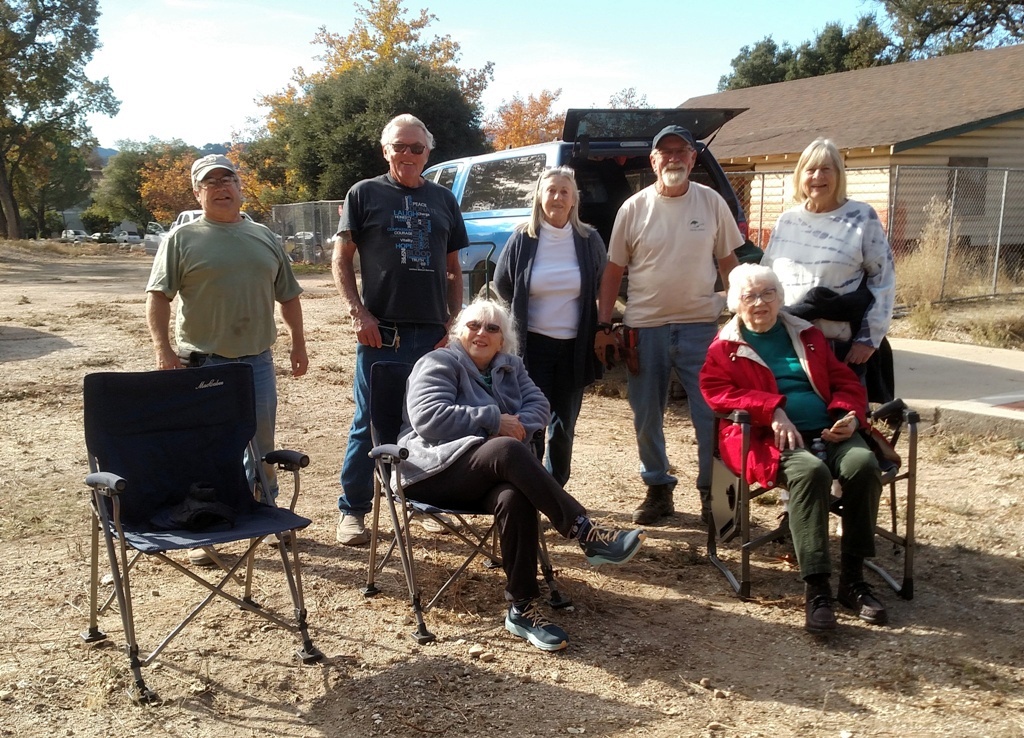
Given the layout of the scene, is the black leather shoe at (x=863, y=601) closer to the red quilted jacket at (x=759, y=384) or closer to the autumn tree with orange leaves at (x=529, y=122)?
the red quilted jacket at (x=759, y=384)

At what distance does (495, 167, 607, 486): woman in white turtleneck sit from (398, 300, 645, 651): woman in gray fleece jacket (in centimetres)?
47

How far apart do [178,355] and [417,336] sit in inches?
43.5

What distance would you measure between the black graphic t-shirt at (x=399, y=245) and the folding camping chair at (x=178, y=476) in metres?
0.85

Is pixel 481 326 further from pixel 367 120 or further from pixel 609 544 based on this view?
pixel 367 120

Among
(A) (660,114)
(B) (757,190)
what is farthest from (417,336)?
(B) (757,190)

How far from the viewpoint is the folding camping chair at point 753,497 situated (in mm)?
3709

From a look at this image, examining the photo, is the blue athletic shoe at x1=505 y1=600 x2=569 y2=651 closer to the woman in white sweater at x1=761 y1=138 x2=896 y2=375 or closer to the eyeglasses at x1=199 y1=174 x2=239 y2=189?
the woman in white sweater at x1=761 y1=138 x2=896 y2=375

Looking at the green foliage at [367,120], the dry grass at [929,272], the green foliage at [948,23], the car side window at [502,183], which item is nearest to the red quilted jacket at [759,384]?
the car side window at [502,183]

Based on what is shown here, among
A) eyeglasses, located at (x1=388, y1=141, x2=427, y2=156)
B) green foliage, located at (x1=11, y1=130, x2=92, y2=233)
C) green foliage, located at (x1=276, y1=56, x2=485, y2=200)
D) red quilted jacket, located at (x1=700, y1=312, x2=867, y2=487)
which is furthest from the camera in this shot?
green foliage, located at (x1=11, y1=130, x2=92, y2=233)

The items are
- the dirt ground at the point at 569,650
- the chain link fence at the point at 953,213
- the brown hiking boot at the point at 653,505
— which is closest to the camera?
the dirt ground at the point at 569,650

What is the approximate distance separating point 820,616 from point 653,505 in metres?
1.39

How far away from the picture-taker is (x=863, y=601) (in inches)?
142

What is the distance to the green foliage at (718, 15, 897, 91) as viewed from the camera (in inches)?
1303

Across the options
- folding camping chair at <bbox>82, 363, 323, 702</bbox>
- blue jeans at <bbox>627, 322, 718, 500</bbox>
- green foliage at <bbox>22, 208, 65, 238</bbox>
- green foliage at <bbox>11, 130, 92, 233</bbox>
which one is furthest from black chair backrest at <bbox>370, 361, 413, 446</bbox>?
green foliage at <bbox>22, 208, 65, 238</bbox>
